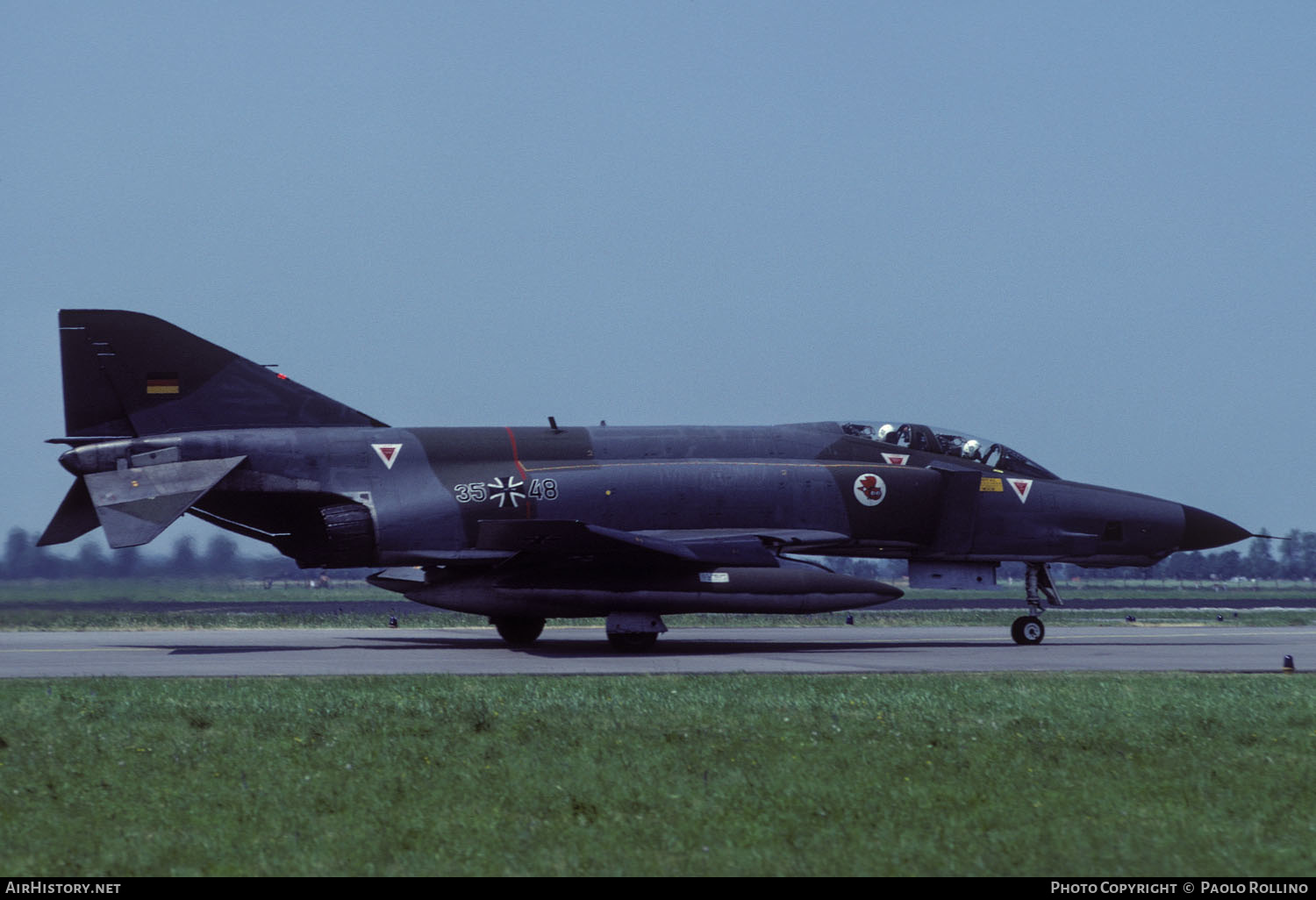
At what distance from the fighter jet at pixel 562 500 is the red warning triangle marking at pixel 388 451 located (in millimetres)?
32

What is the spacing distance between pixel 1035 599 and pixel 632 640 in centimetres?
801

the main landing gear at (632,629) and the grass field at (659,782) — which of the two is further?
the main landing gear at (632,629)

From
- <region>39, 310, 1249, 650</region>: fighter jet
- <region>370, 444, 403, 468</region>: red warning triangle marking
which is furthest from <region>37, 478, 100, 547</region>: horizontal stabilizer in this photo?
<region>370, 444, 403, 468</region>: red warning triangle marking

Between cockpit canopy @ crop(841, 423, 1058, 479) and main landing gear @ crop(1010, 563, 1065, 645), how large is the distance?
74.8 inches

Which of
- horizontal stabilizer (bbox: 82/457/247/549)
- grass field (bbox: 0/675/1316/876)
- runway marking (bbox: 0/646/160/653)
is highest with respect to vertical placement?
horizontal stabilizer (bbox: 82/457/247/549)

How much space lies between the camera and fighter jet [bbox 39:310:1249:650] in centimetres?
2134

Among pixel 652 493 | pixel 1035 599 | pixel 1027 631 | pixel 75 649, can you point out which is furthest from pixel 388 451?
pixel 1035 599

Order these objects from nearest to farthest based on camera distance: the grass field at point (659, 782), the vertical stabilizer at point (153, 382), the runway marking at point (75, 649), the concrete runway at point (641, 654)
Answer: the grass field at point (659, 782), the concrete runway at point (641, 654), the runway marking at point (75, 649), the vertical stabilizer at point (153, 382)

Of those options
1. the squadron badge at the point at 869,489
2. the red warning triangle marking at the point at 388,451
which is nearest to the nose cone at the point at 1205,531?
the squadron badge at the point at 869,489

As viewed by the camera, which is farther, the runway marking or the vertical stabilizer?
the vertical stabilizer

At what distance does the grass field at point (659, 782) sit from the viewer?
6.79 meters

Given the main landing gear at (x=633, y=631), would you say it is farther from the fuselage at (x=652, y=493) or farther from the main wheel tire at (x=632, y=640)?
the fuselage at (x=652, y=493)

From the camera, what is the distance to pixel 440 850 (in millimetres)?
6926

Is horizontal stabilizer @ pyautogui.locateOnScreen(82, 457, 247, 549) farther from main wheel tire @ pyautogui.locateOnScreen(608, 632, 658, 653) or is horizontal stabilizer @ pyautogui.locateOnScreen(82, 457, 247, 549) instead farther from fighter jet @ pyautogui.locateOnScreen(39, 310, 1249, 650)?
main wheel tire @ pyautogui.locateOnScreen(608, 632, 658, 653)
